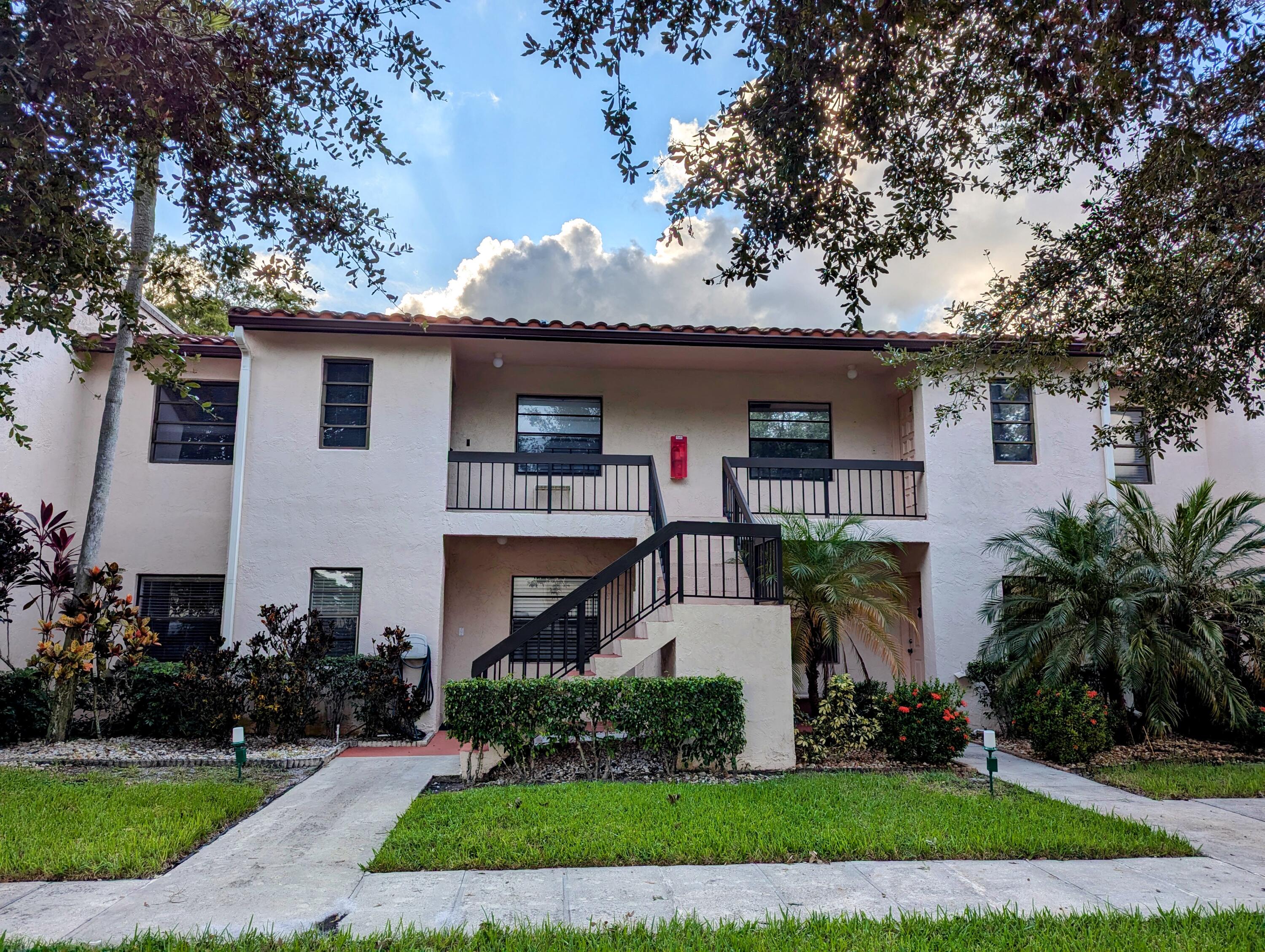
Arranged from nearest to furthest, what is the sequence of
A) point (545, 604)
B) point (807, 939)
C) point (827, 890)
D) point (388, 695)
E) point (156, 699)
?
point (807, 939), point (827, 890), point (156, 699), point (388, 695), point (545, 604)

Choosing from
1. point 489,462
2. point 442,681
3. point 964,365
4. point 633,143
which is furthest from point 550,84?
point 442,681

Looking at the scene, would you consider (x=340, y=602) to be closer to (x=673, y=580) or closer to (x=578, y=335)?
(x=673, y=580)

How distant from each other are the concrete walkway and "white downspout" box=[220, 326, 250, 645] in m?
5.78

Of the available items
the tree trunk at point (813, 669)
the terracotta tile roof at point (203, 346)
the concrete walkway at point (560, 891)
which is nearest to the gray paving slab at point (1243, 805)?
the concrete walkway at point (560, 891)

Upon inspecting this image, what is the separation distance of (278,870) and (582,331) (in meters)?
8.09

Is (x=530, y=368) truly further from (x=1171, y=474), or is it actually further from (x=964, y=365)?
(x=1171, y=474)

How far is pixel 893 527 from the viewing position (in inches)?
467

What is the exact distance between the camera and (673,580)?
10375 millimetres

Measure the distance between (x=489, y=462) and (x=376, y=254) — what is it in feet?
19.6

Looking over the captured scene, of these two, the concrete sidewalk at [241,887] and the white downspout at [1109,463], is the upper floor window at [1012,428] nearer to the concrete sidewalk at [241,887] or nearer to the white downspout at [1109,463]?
the white downspout at [1109,463]

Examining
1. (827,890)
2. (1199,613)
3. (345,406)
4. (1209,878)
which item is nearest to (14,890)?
(827,890)

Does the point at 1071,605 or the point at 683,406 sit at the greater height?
the point at 683,406

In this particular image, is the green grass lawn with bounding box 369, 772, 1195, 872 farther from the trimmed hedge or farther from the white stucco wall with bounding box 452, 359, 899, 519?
the white stucco wall with bounding box 452, 359, 899, 519

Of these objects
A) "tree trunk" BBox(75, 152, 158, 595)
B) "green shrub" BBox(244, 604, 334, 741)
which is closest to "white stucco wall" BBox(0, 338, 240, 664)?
"tree trunk" BBox(75, 152, 158, 595)
